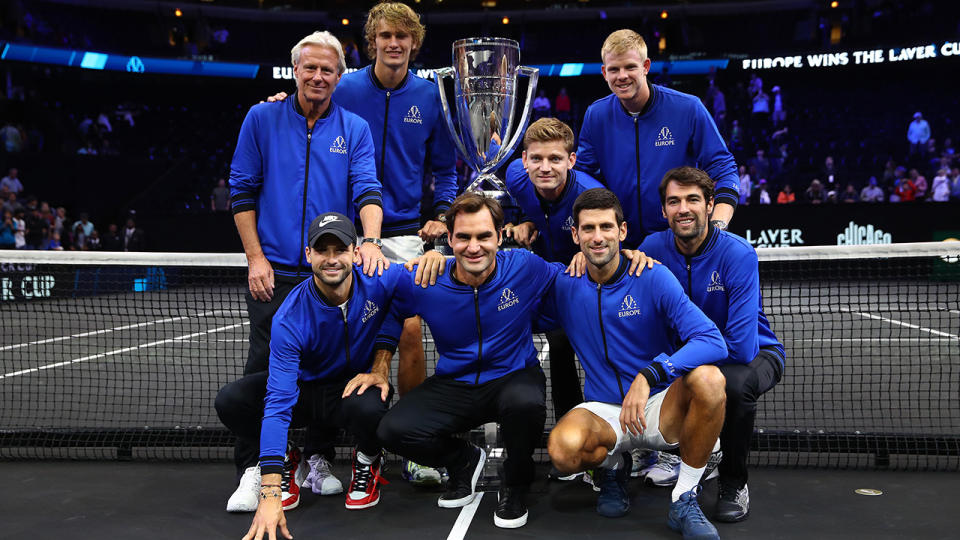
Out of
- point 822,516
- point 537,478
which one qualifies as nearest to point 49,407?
point 537,478

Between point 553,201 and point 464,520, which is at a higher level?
point 553,201

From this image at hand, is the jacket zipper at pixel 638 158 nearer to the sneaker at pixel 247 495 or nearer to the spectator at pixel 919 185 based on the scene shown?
the sneaker at pixel 247 495

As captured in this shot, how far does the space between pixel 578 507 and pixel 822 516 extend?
1.24 meters

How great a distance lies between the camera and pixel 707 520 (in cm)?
402

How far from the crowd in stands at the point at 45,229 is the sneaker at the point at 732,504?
51.4 ft

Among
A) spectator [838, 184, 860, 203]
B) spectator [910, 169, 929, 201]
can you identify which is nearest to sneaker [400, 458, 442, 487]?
spectator [838, 184, 860, 203]

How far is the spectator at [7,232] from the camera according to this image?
15.9 metres

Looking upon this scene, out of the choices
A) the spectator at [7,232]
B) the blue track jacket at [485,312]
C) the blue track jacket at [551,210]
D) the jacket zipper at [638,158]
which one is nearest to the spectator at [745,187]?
the spectator at [7,232]

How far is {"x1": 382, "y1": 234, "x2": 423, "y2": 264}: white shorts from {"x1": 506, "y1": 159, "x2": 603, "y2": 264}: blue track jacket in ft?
2.33

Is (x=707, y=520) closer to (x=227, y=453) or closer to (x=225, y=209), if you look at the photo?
(x=227, y=453)

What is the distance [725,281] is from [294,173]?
2.42 m

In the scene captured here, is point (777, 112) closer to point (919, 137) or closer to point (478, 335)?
point (919, 137)

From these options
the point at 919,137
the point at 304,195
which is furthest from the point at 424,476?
the point at 919,137

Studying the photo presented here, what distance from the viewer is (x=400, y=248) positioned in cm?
505
